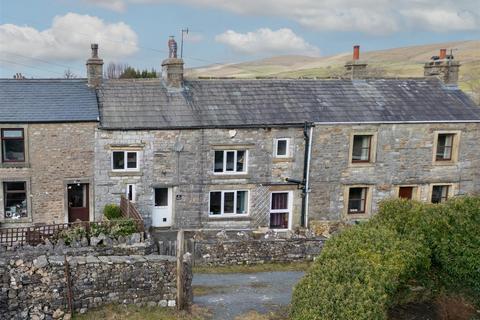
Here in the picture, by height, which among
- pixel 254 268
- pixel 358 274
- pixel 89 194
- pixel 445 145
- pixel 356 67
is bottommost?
pixel 254 268

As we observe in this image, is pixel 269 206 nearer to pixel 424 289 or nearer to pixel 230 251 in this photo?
pixel 230 251

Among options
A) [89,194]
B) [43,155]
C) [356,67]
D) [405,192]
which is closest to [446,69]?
[356,67]

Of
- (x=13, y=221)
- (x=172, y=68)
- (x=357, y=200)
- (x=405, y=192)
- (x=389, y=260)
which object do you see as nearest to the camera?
(x=389, y=260)

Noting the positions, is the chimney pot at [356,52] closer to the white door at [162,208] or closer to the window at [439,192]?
the window at [439,192]

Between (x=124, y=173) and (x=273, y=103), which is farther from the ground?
(x=273, y=103)

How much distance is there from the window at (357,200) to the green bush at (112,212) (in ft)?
35.3

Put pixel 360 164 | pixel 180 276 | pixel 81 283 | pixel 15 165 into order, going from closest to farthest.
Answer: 1. pixel 81 283
2. pixel 180 276
3. pixel 15 165
4. pixel 360 164

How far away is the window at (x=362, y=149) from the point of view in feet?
75.7

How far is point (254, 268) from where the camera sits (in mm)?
17172

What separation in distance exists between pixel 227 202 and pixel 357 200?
641cm

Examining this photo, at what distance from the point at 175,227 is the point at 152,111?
5231mm

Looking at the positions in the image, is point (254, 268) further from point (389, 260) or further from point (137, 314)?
point (389, 260)

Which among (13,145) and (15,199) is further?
(15,199)

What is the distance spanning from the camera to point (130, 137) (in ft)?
68.1
